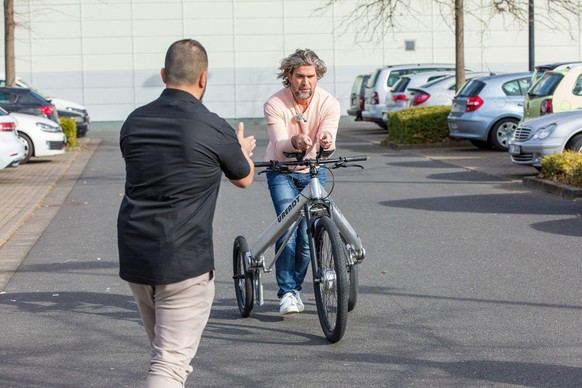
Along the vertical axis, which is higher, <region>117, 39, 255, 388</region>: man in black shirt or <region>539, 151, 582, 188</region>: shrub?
<region>117, 39, 255, 388</region>: man in black shirt

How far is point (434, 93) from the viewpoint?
2916 centimetres

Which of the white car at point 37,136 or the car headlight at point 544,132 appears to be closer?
the car headlight at point 544,132

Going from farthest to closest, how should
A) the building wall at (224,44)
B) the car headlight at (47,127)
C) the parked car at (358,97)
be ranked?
the building wall at (224,44)
the parked car at (358,97)
the car headlight at (47,127)

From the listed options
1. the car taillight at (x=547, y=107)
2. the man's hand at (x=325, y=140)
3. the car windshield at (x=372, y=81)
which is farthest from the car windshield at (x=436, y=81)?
the man's hand at (x=325, y=140)

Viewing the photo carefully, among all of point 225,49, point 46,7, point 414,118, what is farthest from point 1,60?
point 414,118

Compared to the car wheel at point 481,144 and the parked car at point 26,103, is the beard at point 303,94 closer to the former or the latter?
the car wheel at point 481,144

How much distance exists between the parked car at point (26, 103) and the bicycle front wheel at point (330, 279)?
61.5 ft

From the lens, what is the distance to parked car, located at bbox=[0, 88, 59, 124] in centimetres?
2530

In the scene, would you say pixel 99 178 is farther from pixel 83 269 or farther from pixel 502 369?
pixel 502 369

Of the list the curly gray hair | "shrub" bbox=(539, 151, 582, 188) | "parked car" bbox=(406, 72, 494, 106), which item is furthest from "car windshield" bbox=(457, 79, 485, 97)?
the curly gray hair

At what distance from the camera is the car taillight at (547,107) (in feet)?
63.1

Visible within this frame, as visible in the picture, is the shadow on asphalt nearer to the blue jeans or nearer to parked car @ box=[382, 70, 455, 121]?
the blue jeans

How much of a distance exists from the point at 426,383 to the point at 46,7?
123 feet

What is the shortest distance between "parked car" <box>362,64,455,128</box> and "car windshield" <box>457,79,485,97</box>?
25.1 feet
